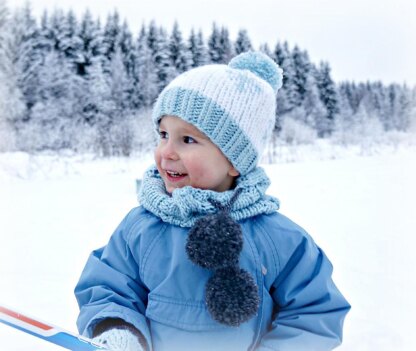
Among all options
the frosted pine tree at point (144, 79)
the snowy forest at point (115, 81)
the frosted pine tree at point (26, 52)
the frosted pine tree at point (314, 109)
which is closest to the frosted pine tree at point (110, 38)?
the snowy forest at point (115, 81)

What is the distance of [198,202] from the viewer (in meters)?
1.12

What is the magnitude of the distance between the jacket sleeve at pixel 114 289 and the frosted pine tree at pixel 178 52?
22027 millimetres

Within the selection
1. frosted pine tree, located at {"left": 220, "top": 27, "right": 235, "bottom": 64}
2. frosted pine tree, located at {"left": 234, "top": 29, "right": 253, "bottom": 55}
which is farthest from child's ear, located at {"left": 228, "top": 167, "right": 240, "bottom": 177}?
frosted pine tree, located at {"left": 234, "top": 29, "right": 253, "bottom": 55}

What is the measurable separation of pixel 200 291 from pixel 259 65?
73cm

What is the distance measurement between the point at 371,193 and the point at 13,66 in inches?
703

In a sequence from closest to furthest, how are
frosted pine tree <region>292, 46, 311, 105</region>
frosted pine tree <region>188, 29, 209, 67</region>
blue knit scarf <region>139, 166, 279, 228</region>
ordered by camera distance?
blue knit scarf <region>139, 166, 279, 228</region> < frosted pine tree <region>188, 29, 209, 67</region> < frosted pine tree <region>292, 46, 311, 105</region>

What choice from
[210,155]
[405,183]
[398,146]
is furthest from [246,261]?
[398,146]

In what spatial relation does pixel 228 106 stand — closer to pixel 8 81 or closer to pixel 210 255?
pixel 210 255

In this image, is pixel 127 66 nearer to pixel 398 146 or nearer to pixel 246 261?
pixel 398 146

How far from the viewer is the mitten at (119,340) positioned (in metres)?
0.97

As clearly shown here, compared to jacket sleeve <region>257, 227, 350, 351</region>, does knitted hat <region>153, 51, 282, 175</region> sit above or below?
above

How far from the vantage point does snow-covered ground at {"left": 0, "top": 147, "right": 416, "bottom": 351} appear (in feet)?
8.55

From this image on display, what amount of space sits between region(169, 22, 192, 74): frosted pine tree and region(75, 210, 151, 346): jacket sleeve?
2203 centimetres

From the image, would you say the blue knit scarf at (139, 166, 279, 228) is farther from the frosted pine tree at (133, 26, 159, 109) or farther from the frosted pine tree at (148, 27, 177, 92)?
the frosted pine tree at (133, 26, 159, 109)
